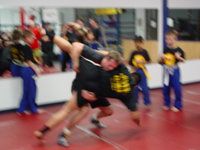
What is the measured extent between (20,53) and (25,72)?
360mm

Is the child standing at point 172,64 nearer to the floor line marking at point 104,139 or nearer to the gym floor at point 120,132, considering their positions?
the gym floor at point 120,132

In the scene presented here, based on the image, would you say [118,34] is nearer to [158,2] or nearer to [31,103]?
[158,2]

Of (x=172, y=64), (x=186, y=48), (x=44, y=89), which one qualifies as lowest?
(x=44, y=89)

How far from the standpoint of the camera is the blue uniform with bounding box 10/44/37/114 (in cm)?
498

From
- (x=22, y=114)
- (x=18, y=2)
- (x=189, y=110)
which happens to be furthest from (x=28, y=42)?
(x=189, y=110)

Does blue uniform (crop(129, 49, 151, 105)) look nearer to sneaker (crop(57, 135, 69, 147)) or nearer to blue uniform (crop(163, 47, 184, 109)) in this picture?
blue uniform (crop(163, 47, 184, 109))

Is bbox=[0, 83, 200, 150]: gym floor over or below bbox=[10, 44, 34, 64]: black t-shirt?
below

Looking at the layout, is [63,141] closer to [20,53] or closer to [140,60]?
[20,53]

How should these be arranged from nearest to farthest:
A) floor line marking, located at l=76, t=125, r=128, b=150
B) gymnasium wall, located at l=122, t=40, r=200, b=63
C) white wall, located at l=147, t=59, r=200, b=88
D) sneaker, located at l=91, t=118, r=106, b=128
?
floor line marking, located at l=76, t=125, r=128, b=150 < sneaker, located at l=91, t=118, r=106, b=128 < white wall, located at l=147, t=59, r=200, b=88 < gymnasium wall, located at l=122, t=40, r=200, b=63

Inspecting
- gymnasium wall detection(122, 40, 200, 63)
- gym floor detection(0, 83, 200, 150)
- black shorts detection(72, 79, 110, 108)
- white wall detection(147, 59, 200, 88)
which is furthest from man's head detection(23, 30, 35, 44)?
gymnasium wall detection(122, 40, 200, 63)

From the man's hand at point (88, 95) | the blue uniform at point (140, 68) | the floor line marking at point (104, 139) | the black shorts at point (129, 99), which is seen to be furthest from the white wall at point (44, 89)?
the black shorts at point (129, 99)

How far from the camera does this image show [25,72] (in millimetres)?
5113

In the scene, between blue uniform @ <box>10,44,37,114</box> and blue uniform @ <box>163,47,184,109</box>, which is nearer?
blue uniform @ <box>10,44,37,114</box>

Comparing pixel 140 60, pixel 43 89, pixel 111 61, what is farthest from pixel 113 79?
pixel 43 89
